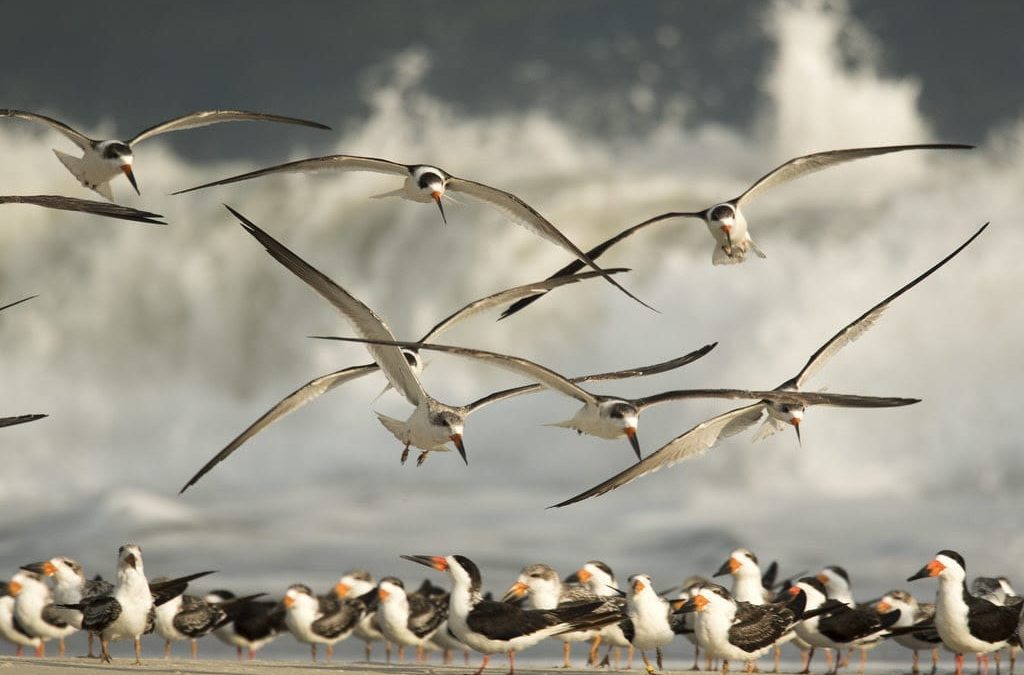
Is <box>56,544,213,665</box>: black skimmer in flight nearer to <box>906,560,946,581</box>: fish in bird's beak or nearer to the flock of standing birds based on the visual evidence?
the flock of standing birds

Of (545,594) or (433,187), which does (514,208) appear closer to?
(433,187)

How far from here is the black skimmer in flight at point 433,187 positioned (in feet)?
56.9

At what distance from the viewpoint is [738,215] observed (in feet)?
58.0

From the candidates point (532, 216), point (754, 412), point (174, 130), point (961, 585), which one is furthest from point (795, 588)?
point (174, 130)

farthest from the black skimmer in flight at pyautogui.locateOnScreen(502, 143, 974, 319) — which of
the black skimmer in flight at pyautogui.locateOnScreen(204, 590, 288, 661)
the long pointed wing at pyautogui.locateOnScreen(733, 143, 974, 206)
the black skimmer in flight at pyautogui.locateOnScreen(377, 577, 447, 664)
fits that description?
the black skimmer in flight at pyautogui.locateOnScreen(204, 590, 288, 661)

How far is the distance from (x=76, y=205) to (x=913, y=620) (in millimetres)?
12577

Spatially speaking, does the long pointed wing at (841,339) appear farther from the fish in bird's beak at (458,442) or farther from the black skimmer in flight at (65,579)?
the black skimmer in flight at (65,579)

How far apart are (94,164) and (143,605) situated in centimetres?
503

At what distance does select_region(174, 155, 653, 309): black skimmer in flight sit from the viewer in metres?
17.3

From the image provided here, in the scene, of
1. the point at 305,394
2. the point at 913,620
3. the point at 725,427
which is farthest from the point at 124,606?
the point at 913,620

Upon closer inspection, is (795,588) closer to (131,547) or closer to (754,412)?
(754,412)

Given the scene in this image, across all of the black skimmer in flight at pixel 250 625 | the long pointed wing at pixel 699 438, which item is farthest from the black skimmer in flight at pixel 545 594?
the black skimmer in flight at pixel 250 625

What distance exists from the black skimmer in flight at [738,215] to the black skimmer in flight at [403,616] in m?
5.54

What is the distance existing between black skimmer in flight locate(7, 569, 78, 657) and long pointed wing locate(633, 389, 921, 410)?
1107 cm
